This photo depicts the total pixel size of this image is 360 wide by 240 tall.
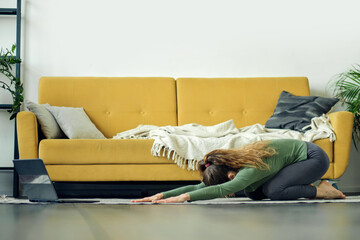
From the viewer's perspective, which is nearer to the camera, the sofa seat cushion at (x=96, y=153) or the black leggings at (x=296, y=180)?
the black leggings at (x=296, y=180)

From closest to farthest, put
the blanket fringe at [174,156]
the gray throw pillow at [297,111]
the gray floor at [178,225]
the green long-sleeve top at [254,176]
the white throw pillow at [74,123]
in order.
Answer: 1. the gray floor at [178,225]
2. the green long-sleeve top at [254,176]
3. the blanket fringe at [174,156]
4. the white throw pillow at [74,123]
5. the gray throw pillow at [297,111]

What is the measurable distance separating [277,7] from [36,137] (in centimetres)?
249

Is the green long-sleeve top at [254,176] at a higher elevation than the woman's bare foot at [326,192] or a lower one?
higher

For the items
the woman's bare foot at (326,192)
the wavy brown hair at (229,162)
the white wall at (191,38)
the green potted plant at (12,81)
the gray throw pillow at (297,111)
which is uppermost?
the white wall at (191,38)

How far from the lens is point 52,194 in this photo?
2396 mm

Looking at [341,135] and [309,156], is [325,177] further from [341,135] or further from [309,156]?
[309,156]

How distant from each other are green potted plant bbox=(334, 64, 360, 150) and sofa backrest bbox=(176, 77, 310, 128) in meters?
0.37

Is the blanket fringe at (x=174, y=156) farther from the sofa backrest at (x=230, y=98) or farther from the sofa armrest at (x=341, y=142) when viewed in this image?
the sofa armrest at (x=341, y=142)

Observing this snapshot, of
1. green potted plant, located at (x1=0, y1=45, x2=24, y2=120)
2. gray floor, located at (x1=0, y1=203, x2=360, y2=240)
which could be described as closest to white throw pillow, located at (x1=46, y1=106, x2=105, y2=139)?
green potted plant, located at (x1=0, y1=45, x2=24, y2=120)

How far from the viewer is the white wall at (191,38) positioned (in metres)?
4.16

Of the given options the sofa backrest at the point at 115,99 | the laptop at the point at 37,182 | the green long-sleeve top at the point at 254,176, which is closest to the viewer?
the green long-sleeve top at the point at 254,176

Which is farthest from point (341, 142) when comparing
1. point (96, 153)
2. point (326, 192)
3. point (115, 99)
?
point (115, 99)

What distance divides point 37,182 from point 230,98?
6.31 feet

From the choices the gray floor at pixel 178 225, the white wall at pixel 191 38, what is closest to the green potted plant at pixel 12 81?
the white wall at pixel 191 38
